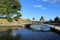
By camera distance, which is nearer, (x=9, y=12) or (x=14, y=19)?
(x=9, y=12)

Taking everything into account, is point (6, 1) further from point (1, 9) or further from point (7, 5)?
point (1, 9)

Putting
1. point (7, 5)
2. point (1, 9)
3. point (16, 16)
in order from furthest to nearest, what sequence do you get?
point (16, 16)
point (7, 5)
point (1, 9)

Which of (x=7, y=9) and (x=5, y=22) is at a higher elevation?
(x=7, y=9)

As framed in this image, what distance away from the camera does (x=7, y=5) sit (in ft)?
342

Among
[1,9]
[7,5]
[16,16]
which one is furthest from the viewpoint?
[16,16]

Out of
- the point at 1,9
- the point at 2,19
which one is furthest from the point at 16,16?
the point at 1,9

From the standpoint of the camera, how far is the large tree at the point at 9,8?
3872 inches

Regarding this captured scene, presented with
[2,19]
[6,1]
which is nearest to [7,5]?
[6,1]

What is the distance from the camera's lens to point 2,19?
10531cm

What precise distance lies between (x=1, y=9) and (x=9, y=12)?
21.7 ft

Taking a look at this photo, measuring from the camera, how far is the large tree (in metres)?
98.3

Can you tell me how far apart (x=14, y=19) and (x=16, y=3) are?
1172 cm

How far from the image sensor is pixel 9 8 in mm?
103062

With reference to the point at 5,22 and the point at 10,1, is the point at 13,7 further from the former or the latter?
the point at 5,22
